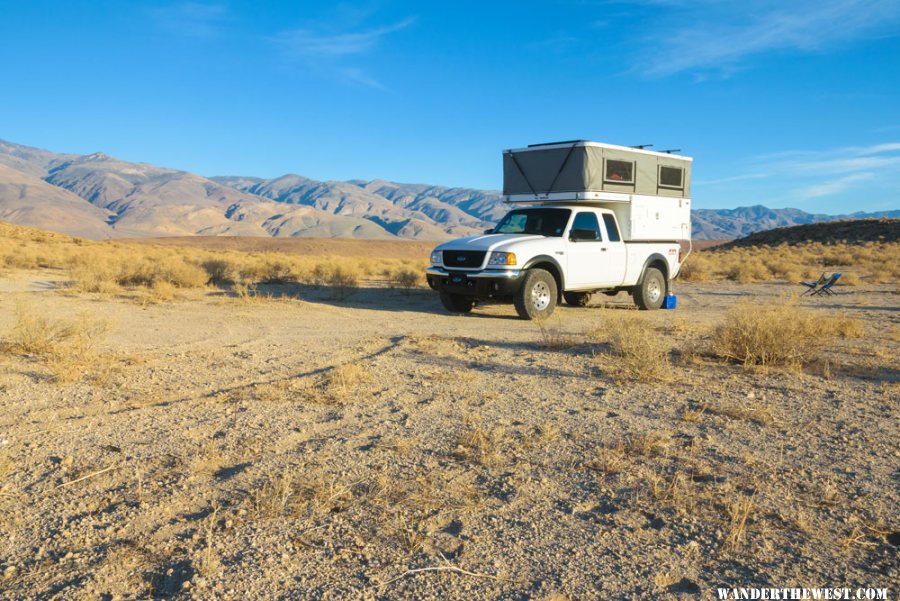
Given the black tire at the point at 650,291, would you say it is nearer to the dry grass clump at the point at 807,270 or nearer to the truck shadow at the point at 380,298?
the truck shadow at the point at 380,298

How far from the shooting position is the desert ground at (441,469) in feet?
9.94

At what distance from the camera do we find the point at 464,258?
11.4 metres

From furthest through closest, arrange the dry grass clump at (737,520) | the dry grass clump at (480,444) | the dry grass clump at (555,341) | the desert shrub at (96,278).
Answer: the desert shrub at (96,278), the dry grass clump at (555,341), the dry grass clump at (480,444), the dry grass clump at (737,520)

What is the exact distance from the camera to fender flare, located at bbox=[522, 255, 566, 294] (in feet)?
36.3

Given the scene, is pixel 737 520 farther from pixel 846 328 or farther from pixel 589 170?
pixel 589 170

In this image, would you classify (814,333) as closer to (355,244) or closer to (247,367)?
(247,367)

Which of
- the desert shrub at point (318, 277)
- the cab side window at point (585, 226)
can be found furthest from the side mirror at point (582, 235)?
the desert shrub at point (318, 277)

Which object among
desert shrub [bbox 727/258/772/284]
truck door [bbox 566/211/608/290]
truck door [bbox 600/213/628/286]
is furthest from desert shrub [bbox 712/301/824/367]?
desert shrub [bbox 727/258/772/284]

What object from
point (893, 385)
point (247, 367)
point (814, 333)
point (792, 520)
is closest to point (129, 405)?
point (247, 367)

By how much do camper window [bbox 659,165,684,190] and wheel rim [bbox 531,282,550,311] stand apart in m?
3.96

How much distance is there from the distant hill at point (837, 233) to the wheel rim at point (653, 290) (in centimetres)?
4274

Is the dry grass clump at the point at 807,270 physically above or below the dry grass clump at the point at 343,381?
above

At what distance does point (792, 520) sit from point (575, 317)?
8.62 meters

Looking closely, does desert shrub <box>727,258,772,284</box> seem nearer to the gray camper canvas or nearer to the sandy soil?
the gray camper canvas
